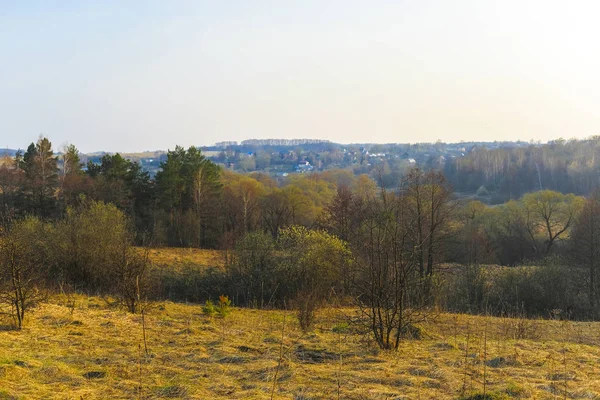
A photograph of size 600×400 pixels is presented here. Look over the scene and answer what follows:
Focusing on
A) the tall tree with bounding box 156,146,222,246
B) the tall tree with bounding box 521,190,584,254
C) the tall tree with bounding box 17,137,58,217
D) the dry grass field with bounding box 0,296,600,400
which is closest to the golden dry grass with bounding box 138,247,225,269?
the tall tree with bounding box 156,146,222,246

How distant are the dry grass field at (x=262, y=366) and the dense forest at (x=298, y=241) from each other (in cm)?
98

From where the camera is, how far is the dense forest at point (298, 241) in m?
9.23

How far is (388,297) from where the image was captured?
7660mm

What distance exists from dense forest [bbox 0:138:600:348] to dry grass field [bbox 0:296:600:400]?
977mm

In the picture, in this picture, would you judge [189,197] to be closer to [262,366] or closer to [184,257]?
[184,257]

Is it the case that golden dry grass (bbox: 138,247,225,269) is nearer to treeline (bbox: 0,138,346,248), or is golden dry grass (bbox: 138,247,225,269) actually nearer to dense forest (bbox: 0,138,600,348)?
dense forest (bbox: 0,138,600,348)

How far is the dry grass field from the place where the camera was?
5.53 m

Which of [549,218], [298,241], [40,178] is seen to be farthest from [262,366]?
[549,218]

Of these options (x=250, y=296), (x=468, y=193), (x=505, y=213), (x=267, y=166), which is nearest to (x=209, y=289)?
(x=250, y=296)

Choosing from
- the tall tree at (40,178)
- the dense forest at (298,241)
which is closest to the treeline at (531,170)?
the dense forest at (298,241)

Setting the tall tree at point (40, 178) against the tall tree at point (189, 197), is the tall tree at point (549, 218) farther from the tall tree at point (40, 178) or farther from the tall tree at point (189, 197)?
the tall tree at point (40, 178)

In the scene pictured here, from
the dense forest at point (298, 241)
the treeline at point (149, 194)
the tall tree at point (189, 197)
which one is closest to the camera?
the dense forest at point (298, 241)

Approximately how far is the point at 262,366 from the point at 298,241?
50.3ft

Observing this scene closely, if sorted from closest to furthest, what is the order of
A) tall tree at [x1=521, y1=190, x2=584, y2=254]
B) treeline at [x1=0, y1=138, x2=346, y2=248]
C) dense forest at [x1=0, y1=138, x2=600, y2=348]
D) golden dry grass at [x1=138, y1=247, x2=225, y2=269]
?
dense forest at [x1=0, y1=138, x2=600, y2=348]
golden dry grass at [x1=138, y1=247, x2=225, y2=269]
treeline at [x1=0, y1=138, x2=346, y2=248]
tall tree at [x1=521, y1=190, x2=584, y2=254]
